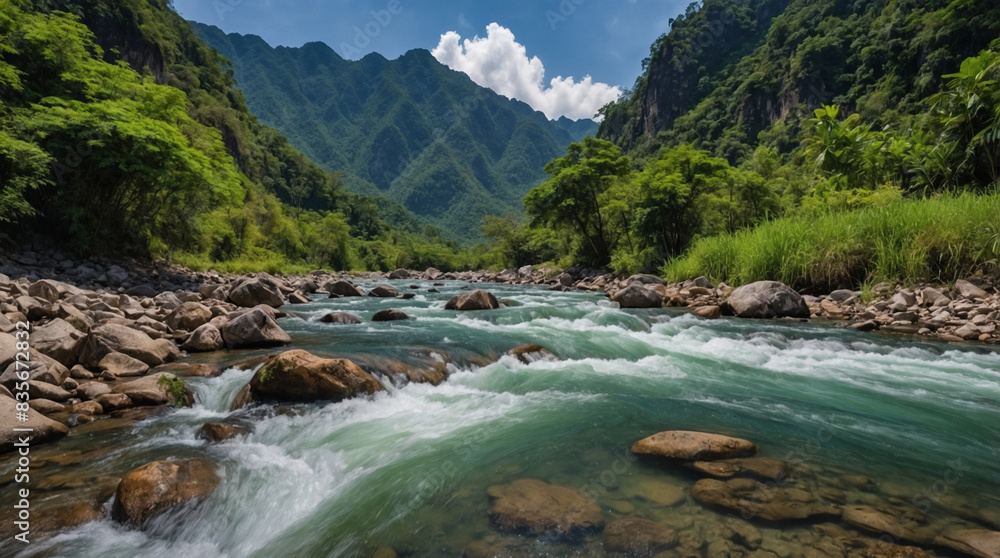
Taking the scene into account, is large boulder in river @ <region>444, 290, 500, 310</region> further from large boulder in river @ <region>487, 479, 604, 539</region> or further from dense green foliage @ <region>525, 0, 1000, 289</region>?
large boulder in river @ <region>487, 479, 604, 539</region>

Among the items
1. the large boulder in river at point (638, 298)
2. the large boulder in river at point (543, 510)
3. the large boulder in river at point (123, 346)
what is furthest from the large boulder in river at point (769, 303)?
the large boulder in river at point (123, 346)

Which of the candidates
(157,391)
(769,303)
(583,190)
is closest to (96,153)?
(157,391)

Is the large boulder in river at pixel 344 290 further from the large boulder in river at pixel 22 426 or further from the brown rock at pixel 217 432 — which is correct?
the brown rock at pixel 217 432

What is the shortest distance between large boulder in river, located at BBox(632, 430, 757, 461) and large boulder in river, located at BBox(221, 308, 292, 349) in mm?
A: 6669

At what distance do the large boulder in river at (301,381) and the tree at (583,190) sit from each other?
2297 cm

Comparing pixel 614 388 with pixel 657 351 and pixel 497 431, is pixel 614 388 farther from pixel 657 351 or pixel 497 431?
pixel 657 351

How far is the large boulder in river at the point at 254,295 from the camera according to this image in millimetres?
12328

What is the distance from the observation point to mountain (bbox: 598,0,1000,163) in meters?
48.4

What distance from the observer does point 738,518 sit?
2572 millimetres

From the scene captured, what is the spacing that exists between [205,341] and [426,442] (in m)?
5.38

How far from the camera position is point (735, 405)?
16.5 ft

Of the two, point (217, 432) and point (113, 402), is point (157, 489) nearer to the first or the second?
point (217, 432)

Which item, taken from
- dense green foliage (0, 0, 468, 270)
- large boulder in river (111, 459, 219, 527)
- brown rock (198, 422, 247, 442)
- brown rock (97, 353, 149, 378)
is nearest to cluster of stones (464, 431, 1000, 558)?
large boulder in river (111, 459, 219, 527)

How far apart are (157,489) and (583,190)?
26.2 m
